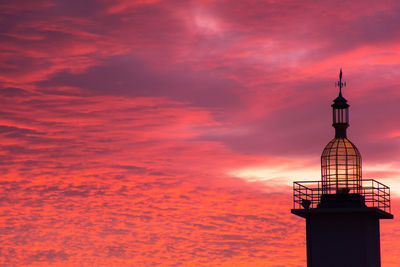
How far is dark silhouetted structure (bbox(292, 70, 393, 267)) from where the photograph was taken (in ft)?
233

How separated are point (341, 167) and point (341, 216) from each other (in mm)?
2609

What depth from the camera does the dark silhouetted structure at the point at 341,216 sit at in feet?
233

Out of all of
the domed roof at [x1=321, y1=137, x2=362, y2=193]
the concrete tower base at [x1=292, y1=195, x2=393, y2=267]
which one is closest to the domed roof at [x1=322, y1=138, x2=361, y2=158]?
the domed roof at [x1=321, y1=137, x2=362, y2=193]

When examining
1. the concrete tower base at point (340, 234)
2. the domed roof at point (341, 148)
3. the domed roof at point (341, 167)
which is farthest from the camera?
the domed roof at point (341, 148)

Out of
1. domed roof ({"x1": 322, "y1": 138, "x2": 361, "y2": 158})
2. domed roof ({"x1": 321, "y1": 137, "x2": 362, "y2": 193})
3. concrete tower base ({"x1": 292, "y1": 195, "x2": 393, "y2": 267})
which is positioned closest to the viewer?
concrete tower base ({"x1": 292, "y1": 195, "x2": 393, "y2": 267})

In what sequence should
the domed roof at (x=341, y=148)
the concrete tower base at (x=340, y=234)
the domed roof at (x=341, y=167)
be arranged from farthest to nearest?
the domed roof at (x=341, y=148), the domed roof at (x=341, y=167), the concrete tower base at (x=340, y=234)

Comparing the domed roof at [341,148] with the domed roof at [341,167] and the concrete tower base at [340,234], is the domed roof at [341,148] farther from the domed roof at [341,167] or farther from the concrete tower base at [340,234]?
the concrete tower base at [340,234]

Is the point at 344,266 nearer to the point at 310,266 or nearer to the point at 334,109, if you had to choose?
the point at 310,266

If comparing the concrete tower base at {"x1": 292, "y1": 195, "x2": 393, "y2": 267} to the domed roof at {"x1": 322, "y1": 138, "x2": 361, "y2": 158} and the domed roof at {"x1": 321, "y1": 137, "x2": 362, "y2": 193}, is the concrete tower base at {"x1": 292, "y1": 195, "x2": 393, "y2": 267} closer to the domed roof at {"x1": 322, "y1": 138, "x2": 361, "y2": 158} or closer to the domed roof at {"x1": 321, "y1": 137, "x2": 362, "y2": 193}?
the domed roof at {"x1": 321, "y1": 137, "x2": 362, "y2": 193}

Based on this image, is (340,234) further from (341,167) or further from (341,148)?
(341,148)

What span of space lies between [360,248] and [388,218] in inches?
126

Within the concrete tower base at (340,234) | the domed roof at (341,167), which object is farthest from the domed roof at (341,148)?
the concrete tower base at (340,234)

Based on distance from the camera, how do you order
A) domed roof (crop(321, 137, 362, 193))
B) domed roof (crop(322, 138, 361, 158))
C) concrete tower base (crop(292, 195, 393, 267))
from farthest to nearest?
domed roof (crop(322, 138, 361, 158)), domed roof (crop(321, 137, 362, 193)), concrete tower base (crop(292, 195, 393, 267))

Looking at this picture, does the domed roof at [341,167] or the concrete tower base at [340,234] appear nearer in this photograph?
the concrete tower base at [340,234]
